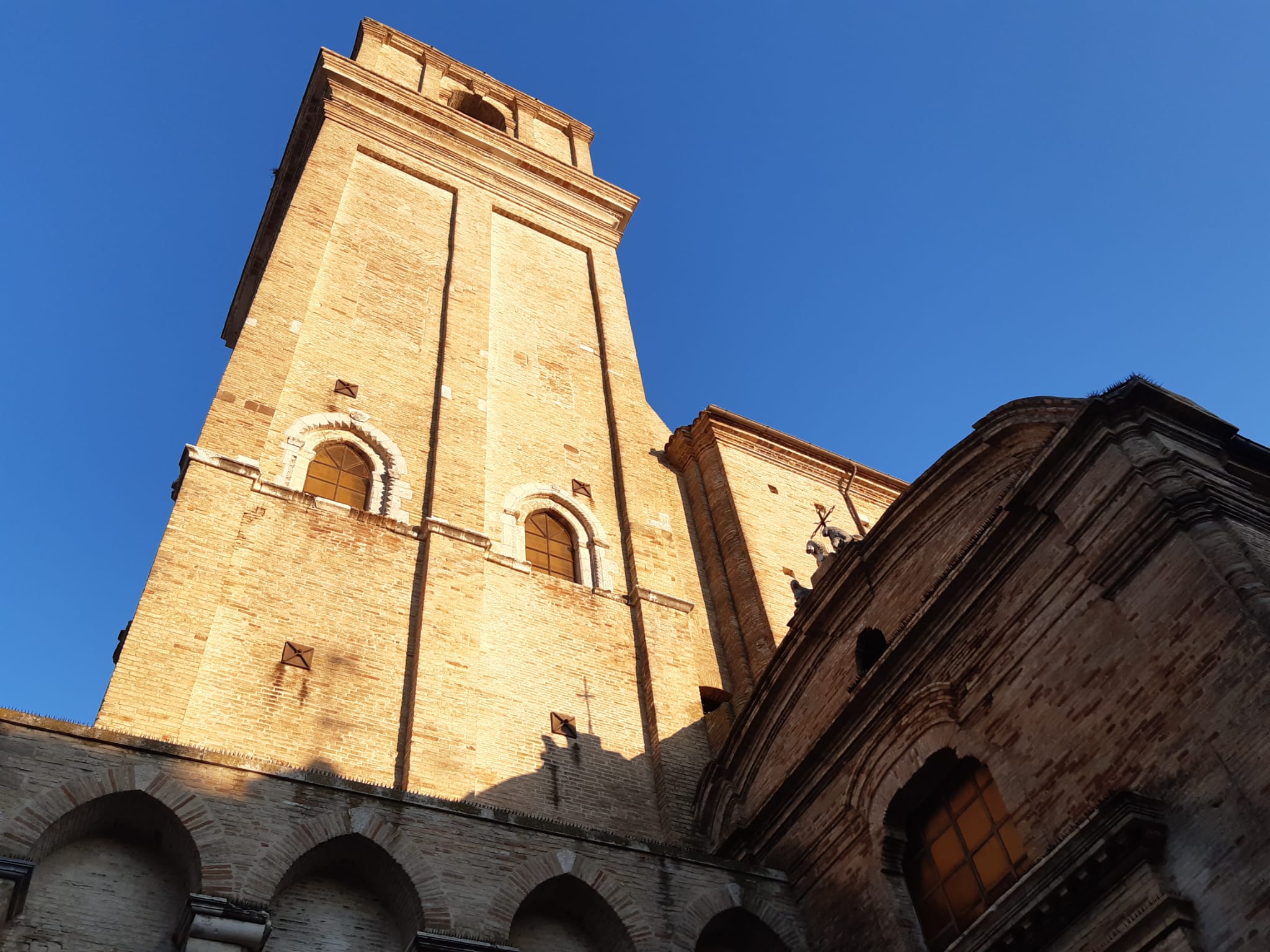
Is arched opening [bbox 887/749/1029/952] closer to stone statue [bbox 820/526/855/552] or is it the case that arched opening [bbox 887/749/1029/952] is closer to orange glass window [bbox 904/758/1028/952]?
orange glass window [bbox 904/758/1028/952]

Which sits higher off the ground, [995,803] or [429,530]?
[429,530]

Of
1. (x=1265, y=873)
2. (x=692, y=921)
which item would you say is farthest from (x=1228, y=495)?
(x=692, y=921)

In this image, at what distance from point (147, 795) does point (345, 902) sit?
162cm

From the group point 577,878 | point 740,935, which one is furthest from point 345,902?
point 740,935

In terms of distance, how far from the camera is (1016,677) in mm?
8656

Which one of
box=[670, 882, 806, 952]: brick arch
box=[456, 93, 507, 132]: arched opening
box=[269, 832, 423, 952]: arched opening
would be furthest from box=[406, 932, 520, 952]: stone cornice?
box=[456, 93, 507, 132]: arched opening

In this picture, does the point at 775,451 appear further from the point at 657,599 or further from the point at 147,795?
the point at 147,795

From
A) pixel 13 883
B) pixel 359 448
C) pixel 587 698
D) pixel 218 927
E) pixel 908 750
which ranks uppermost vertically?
pixel 359 448

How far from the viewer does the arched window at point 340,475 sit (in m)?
13.4

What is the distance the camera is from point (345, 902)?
27.8 ft

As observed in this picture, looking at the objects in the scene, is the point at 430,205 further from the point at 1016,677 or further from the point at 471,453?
the point at 1016,677

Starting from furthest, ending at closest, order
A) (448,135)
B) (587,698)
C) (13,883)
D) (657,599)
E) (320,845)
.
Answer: (448,135)
(657,599)
(587,698)
(320,845)
(13,883)

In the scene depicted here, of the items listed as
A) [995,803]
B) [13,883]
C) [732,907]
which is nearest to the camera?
[13,883]

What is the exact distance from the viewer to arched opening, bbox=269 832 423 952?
8.11m
